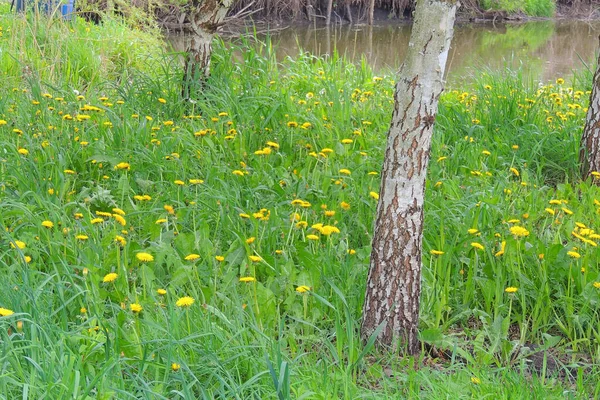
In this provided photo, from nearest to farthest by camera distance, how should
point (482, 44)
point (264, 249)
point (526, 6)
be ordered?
point (264, 249) → point (482, 44) → point (526, 6)

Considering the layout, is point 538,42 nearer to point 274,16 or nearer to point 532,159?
point 274,16

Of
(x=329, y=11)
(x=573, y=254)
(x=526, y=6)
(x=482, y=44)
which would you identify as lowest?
(x=482, y=44)

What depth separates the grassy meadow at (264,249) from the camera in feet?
7.14

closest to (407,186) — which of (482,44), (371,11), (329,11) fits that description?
(482,44)

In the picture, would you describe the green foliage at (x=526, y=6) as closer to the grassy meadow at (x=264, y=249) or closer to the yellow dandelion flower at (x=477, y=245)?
the grassy meadow at (x=264, y=249)

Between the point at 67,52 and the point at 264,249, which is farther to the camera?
the point at 67,52

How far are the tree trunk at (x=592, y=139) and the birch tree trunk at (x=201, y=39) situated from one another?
2.39 m

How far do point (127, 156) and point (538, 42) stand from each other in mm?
15304

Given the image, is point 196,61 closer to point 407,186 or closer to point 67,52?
point 67,52

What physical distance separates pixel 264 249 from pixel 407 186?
0.81 m

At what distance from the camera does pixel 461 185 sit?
13.4 ft

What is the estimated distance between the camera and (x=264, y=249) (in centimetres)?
312

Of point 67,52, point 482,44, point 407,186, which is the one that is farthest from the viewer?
point 482,44

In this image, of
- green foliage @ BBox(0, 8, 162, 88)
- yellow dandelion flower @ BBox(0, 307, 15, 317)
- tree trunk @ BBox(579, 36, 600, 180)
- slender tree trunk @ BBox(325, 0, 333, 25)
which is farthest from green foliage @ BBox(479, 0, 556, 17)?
yellow dandelion flower @ BBox(0, 307, 15, 317)
